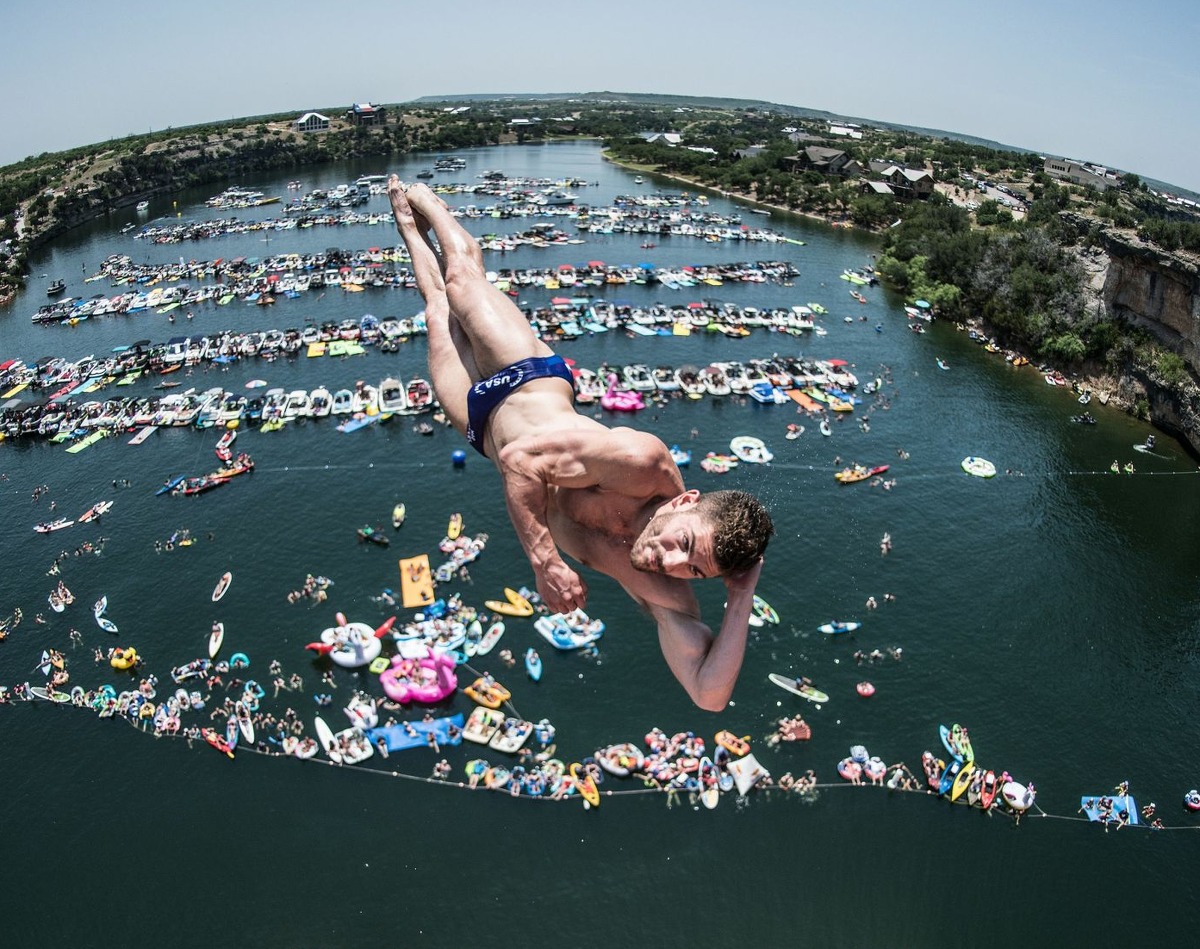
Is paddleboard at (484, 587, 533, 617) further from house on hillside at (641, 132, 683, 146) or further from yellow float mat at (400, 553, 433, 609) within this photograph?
house on hillside at (641, 132, 683, 146)

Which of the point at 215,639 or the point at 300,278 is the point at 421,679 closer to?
the point at 215,639

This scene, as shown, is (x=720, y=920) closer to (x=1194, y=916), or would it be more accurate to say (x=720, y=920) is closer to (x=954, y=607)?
(x=1194, y=916)

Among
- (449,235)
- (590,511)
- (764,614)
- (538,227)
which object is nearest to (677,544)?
(590,511)

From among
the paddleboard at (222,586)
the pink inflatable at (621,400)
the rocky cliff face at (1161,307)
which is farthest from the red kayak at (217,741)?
the rocky cliff face at (1161,307)

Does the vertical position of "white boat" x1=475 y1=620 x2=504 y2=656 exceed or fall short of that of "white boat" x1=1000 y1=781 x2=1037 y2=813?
it exceeds it

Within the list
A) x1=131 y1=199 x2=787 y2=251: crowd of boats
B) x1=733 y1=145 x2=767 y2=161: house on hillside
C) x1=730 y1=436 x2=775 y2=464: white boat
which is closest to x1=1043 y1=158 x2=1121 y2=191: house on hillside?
x1=733 y1=145 x2=767 y2=161: house on hillside

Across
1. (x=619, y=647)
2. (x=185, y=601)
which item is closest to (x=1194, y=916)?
(x=619, y=647)
